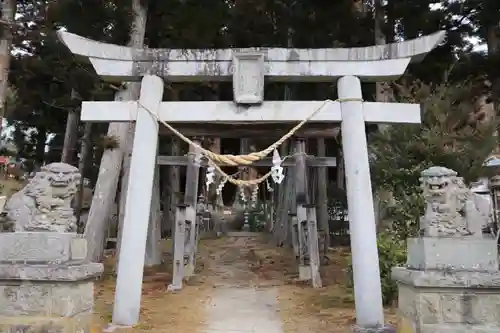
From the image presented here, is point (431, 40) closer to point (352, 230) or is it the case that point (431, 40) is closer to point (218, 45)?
point (352, 230)

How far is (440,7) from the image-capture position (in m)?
13.8

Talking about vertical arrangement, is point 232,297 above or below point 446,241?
below

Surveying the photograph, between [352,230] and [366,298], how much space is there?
0.91 metres

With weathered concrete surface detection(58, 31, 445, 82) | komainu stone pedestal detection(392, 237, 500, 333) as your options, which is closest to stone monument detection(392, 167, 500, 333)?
komainu stone pedestal detection(392, 237, 500, 333)

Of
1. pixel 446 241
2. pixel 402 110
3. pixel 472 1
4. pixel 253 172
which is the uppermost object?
pixel 472 1

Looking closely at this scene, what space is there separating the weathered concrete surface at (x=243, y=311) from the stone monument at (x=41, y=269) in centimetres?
215

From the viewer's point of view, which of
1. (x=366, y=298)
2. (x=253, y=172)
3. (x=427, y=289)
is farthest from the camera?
(x=253, y=172)

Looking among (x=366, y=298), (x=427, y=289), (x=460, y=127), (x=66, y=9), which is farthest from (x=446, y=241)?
(x=66, y=9)

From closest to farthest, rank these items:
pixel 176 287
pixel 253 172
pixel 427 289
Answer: pixel 427 289
pixel 176 287
pixel 253 172

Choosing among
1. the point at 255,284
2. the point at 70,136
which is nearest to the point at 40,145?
the point at 70,136

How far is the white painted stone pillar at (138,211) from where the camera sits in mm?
6578

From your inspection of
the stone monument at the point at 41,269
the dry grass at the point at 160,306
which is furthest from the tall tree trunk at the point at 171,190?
the stone monument at the point at 41,269

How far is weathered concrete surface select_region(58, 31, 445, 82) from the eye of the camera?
717cm

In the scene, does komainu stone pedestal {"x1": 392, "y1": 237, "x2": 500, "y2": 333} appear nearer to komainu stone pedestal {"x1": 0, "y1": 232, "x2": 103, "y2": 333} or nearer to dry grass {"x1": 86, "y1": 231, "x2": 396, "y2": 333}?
dry grass {"x1": 86, "y1": 231, "x2": 396, "y2": 333}
